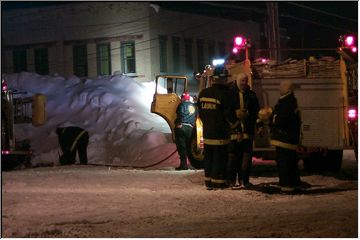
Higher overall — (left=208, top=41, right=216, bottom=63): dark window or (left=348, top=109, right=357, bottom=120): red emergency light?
(left=208, top=41, right=216, bottom=63): dark window

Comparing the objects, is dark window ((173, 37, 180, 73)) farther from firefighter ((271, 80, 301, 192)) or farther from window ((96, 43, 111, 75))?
firefighter ((271, 80, 301, 192))

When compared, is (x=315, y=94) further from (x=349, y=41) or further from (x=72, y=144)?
(x=72, y=144)

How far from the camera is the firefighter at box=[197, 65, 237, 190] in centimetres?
1041

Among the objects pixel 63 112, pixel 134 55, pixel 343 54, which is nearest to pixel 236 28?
pixel 134 55

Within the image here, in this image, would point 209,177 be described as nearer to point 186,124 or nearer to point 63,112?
point 186,124

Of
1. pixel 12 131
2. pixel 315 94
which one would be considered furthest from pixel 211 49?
pixel 315 94

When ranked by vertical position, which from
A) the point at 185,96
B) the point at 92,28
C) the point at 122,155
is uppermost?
the point at 92,28

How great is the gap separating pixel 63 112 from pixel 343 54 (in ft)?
51.4

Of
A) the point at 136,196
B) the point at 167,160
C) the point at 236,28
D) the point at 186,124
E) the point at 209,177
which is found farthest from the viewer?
the point at 236,28

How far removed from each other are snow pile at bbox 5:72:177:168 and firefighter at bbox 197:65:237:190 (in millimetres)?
7359

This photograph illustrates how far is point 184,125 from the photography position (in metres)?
15.1

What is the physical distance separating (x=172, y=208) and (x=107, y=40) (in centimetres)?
2524

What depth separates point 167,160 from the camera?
1734cm

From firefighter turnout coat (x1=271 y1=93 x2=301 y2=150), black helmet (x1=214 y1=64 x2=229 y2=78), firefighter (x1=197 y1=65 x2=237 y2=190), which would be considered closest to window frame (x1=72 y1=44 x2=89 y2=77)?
black helmet (x1=214 y1=64 x2=229 y2=78)
